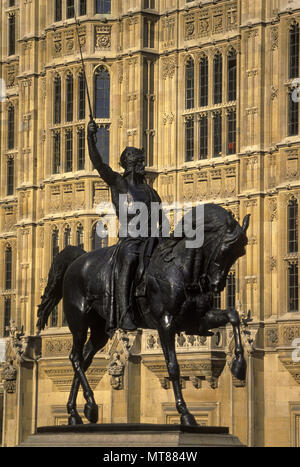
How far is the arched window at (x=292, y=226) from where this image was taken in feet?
135

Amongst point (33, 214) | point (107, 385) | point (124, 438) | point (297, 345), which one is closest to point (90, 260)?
point (124, 438)

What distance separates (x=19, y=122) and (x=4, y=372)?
8.38 metres

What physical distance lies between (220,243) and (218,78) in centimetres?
2451

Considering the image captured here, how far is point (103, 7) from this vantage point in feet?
153

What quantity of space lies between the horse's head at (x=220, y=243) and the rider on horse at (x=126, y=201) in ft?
4.34

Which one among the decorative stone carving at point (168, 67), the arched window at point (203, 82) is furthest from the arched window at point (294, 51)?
the decorative stone carving at point (168, 67)

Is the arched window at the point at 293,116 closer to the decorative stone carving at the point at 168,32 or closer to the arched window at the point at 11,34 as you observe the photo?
the decorative stone carving at the point at 168,32

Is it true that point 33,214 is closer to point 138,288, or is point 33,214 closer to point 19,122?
point 19,122

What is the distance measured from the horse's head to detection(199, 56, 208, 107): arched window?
24393mm

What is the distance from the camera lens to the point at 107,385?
44.5 meters

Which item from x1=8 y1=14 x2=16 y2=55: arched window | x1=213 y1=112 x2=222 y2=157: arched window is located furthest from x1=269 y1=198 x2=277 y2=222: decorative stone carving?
x1=8 y1=14 x2=16 y2=55: arched window

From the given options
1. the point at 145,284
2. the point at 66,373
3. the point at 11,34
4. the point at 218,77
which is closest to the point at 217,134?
the point at 218,77

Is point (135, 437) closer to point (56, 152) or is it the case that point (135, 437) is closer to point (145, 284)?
point (145, 284)
